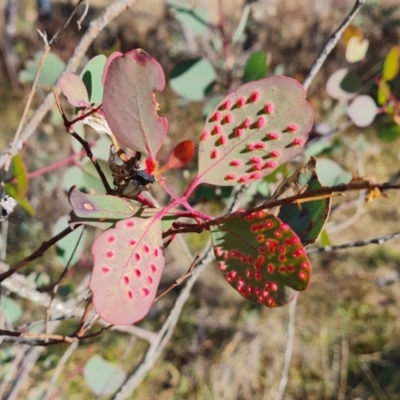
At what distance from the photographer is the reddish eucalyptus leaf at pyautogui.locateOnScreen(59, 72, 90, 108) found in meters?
0.35

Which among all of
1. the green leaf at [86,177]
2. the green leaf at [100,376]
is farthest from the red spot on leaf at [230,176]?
the green leaf at [100,376]

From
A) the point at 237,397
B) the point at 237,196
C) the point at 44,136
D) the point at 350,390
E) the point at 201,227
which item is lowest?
the point at 350,390

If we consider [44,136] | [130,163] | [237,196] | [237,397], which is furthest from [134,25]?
[130,163]

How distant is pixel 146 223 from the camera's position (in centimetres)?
33

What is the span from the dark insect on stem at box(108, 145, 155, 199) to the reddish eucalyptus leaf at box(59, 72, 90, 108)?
5 cm

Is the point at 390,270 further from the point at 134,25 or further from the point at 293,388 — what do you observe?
the point at 134,25

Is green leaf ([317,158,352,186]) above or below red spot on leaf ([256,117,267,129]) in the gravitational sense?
below

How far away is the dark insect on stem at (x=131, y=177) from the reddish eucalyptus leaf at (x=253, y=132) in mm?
42

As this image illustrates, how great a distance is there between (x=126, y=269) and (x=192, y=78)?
62 cm

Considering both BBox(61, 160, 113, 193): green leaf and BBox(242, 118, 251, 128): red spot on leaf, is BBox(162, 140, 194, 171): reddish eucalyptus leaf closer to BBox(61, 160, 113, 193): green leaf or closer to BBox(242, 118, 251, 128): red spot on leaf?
BBox(242, 118, 251, 128): red spot on leaf

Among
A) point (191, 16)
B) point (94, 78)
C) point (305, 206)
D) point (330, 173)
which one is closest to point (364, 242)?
point (330, 173)

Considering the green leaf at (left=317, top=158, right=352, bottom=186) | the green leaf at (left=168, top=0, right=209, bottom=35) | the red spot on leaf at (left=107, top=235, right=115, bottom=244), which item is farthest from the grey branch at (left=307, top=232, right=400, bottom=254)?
the green leaf at (left=168, top=0, right=209, bottom=35)

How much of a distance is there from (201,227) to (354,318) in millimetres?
1984

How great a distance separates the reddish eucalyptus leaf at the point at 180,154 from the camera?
31 cm
